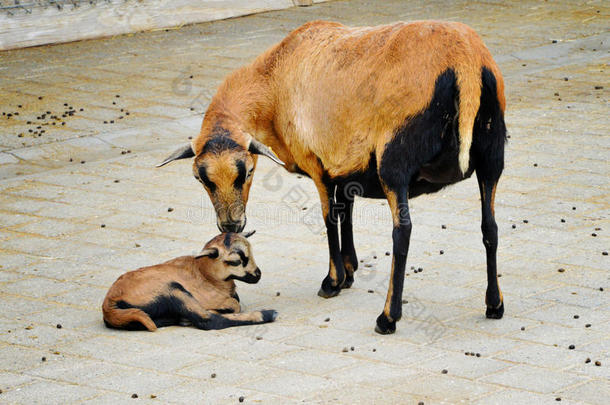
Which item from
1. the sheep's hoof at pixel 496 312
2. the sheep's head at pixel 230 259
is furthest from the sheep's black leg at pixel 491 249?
the sheep's head at pixel 230 259

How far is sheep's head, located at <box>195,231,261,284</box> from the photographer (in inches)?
278

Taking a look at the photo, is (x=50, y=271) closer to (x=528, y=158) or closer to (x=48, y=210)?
(x=48, y=210)

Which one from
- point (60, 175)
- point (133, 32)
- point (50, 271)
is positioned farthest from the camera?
point (133, 32)

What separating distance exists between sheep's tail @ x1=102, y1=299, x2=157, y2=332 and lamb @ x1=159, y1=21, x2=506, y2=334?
2.74 ft

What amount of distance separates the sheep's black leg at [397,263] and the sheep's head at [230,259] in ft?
3.19

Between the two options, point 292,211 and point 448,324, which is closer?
point 448,324

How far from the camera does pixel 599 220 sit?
356 inches

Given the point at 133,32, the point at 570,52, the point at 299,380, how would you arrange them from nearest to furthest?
the point at 299,380
the point at 570,52
the point at 133,32

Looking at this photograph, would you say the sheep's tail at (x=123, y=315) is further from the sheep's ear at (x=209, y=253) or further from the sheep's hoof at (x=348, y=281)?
the sheep's hoof at (x=348, y=281)

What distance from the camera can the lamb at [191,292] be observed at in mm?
6895

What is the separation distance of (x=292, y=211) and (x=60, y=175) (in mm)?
2720

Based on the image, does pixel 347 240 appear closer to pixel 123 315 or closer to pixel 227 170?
pixel 227 170

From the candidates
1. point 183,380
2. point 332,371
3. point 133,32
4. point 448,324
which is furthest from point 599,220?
point 133,32

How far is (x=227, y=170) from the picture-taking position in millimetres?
6965
